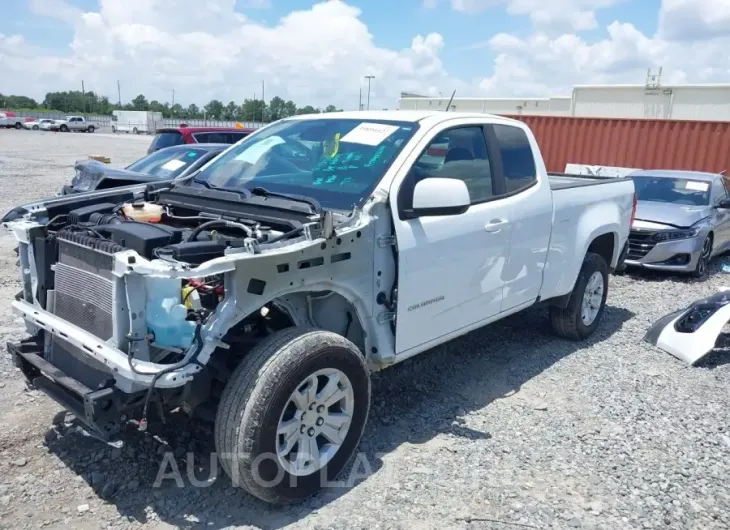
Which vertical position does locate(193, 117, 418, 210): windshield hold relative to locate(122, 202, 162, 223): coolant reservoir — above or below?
above

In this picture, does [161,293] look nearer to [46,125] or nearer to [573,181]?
[573,181]

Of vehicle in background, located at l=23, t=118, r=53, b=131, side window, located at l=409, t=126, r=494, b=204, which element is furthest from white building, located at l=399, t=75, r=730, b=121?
vehicle in background, located at l=23, t=118, r=53, b=131

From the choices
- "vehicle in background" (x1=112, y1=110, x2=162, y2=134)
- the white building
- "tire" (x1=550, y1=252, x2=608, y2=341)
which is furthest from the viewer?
"vehicle in background" (x1=112, y1=110, x2=162, y2=134)

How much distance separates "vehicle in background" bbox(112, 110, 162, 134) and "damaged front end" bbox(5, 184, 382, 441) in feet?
210

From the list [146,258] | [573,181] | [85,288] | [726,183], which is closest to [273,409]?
[146,258]

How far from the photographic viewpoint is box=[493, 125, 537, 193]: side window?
452 cm

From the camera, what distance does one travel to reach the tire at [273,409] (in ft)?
9.26

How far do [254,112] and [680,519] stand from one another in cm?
7630

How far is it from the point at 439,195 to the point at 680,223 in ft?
21.5

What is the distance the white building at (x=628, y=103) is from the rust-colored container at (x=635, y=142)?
22.4 ft

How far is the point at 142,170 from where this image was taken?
8.60m

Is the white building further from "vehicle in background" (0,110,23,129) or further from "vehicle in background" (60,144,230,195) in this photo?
"vehicle in background" (0,110,23,129)

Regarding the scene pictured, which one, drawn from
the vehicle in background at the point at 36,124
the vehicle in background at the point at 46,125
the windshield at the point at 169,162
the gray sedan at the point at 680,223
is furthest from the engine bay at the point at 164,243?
the vehicle in background at the point at 36,124

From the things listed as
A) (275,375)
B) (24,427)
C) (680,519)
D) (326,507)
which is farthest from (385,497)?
(24,427)
